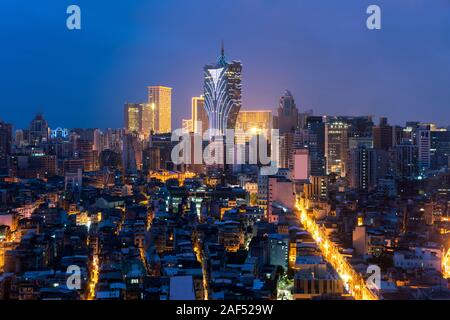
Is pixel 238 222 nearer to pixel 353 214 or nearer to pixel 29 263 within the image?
pixel 353 214

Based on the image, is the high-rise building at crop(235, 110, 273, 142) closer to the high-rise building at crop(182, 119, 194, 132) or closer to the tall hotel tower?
the tall hotel tower

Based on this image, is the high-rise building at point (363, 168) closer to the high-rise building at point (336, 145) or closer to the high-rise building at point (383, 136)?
the high-rise building at point (383, 136)

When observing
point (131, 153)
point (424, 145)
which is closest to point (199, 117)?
point (131, 153)

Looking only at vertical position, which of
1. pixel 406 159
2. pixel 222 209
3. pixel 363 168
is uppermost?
pixel 406 159

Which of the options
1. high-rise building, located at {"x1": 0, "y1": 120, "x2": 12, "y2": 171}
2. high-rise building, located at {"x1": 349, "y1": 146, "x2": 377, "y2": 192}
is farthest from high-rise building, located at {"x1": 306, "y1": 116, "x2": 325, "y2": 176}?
high-rise building, located at {"x1": 0, "y1": 120, "x2": 12, "y2": 171}

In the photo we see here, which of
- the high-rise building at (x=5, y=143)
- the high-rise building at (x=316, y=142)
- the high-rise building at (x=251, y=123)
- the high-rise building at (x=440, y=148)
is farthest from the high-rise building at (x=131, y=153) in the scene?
the high-rise building at (x=440, y=148)

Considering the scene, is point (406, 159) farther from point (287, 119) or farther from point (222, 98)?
point (222, 98)

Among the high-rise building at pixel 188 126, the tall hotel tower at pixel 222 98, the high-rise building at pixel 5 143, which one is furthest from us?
the tall hotel tower at pixel 222 98
